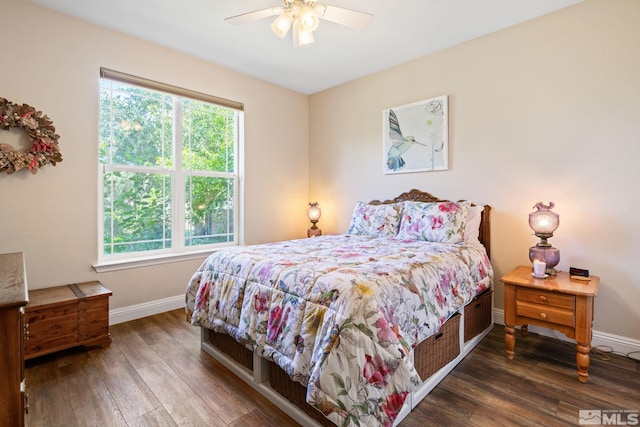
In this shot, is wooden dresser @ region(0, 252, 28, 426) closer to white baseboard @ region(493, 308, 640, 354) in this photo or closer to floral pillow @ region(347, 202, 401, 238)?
floral pillow @ region(347, 202, 401, 238)

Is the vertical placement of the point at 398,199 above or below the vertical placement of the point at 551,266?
above

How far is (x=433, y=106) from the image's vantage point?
3182 millimetres

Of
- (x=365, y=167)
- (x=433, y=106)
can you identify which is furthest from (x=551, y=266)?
(x=365, y=167)

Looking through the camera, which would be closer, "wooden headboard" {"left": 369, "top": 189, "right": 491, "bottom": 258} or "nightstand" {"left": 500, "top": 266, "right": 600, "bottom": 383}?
"nightstand" {"left": 500, "top": 266, "right": 600, "bottom": 383}

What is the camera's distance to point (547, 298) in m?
2.02

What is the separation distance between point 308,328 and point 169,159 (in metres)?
2.62

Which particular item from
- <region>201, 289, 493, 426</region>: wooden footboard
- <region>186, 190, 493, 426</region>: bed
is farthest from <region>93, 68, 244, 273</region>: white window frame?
<region>201, 289, 493, 426</region>: wooden footboard

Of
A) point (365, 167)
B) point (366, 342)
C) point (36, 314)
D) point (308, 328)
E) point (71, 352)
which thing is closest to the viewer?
point (366, 342)

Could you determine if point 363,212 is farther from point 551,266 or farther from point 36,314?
point 36,314

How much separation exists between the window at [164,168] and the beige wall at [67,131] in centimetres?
14

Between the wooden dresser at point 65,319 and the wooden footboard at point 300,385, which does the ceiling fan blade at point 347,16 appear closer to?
the wooden footboard at point 300,385

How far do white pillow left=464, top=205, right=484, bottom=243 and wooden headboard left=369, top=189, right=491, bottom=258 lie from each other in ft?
0.18

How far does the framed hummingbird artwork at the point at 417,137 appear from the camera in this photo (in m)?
3.14

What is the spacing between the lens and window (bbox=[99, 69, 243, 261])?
113 inches
